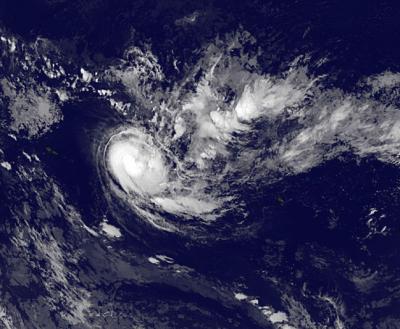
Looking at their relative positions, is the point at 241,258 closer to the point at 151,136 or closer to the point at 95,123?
the point at 151,136

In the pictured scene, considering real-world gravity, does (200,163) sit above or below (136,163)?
above

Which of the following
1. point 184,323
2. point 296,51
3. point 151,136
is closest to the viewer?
point 296,51

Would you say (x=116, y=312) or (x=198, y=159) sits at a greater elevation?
(x=198, y=159)

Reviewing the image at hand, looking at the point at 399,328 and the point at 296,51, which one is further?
the point at 399,328

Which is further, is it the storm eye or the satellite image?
the storm eye

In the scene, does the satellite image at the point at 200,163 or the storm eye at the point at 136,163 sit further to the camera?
the storm eye at the point at 136,163

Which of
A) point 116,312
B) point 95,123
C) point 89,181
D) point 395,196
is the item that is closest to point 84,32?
point 95,123

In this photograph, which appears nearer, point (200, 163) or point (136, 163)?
point (200, 163)

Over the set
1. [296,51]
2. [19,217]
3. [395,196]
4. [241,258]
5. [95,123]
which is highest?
[296,51]
